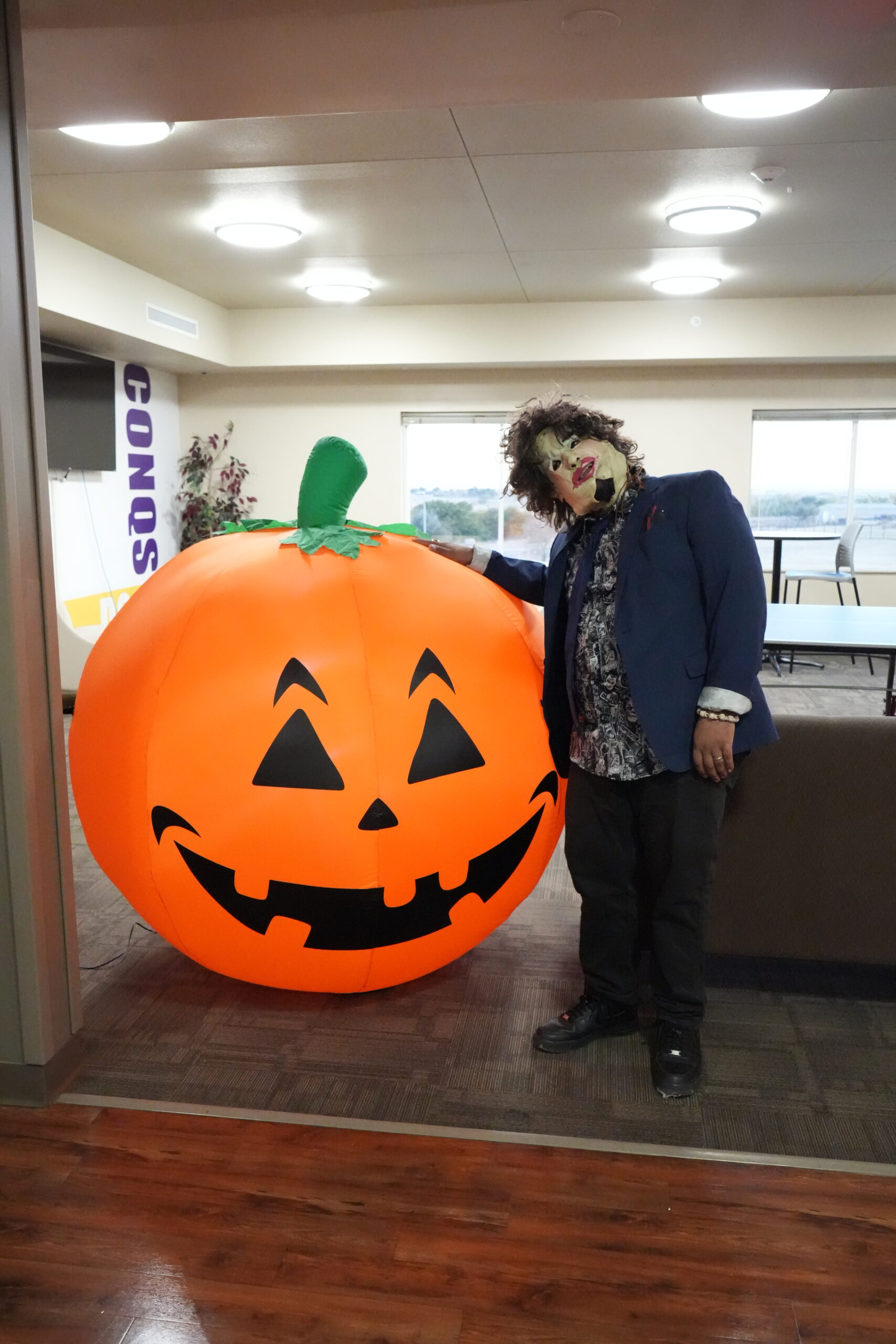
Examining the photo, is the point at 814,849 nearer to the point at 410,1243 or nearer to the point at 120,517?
the point at 410,1243

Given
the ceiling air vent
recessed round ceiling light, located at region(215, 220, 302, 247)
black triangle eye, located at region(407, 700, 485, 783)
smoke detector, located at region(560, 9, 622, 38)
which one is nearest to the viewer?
smoke detector, located at region(560, 9, 622, 38)

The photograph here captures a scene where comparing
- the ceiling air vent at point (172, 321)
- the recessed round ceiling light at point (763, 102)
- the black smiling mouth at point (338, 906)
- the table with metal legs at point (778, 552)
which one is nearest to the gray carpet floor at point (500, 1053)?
the black smiling mouth at point (338, 906)

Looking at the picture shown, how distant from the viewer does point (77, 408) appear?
22.6ft

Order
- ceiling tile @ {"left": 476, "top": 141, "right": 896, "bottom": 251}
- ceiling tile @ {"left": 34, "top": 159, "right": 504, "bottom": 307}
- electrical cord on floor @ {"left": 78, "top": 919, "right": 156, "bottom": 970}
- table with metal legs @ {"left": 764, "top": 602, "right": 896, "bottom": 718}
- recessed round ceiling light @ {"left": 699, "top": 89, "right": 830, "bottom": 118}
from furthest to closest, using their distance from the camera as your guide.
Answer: ceiling tile @ {"left": 34, "top": 159, "right": 504, "bottom": 307} < ceiling tile @ {"left": 476, "top": 141, "right": 896, "bottom": 251} < table with metal legs @ {"left": 764, "top": 602, "right": 896, "bottom": 718} < recessed round ceiling light @ {"left": 699, "top": 89, "right": 830, "bottom": 118} < electrical cord on floor @ {"left": 78, "top": 919, "right": 156, "bottom": 970}

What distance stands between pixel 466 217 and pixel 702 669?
4.14 meters

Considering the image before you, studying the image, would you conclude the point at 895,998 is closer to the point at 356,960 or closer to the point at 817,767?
the point at 817,767

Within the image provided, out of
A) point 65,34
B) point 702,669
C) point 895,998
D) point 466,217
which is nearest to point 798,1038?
point 895,998

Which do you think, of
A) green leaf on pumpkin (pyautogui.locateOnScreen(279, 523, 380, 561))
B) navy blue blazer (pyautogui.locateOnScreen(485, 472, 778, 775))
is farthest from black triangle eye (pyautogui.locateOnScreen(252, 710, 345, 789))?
navy blue blazer (pyautogui.locateOnScreen(485, 472, 778, 775))

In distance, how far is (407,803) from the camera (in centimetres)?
208

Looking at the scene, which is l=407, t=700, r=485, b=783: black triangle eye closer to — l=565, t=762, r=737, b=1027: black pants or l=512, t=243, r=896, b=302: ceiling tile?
l=565, t=762, r=737, b=1027: black pants

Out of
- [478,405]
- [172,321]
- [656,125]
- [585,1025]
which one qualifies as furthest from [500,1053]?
[478,405]

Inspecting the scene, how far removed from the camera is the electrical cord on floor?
8.98 ft

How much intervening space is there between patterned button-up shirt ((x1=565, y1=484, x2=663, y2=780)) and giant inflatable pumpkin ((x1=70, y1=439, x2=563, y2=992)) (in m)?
0.18

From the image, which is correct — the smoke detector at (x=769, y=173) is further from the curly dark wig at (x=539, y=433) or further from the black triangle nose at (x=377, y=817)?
the black triangle nose at (x=377, y=817)
